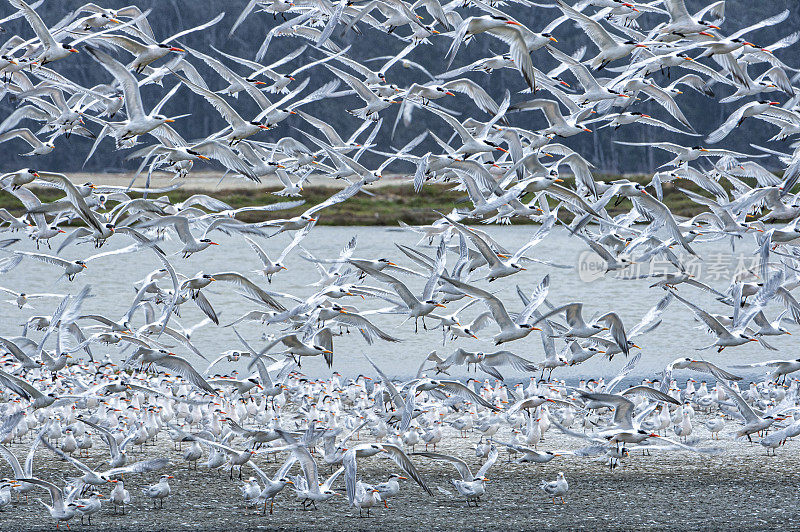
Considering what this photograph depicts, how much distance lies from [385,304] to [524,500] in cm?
2289

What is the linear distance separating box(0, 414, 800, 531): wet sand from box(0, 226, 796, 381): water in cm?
398

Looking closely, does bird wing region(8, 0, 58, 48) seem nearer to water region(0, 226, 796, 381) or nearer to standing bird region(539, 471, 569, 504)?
water region(0, 226, 796, 381)

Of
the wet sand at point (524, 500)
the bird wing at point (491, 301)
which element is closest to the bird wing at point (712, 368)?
the wet sand at point (524, 500)

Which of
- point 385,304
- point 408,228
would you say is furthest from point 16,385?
point 385,304

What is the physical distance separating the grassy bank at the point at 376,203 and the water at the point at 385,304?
140 cm

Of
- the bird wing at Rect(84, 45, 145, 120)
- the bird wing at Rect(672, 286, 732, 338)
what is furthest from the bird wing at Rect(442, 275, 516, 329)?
the bird wing at Rect(84, 45, 145, 120)

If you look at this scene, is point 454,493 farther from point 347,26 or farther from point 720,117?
point 720,117

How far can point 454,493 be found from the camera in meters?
13.8

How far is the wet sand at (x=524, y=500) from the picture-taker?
40.8 ft

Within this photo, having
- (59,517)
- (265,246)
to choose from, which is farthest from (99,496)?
(265,246)

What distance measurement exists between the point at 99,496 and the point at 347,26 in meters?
7.16

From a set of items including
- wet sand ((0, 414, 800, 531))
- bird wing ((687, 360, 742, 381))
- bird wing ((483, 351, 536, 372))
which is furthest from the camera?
bird wing ((483, 351, 536, 372))

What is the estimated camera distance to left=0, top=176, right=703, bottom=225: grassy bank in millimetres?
56938

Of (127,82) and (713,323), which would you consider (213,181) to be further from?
(713,323)
